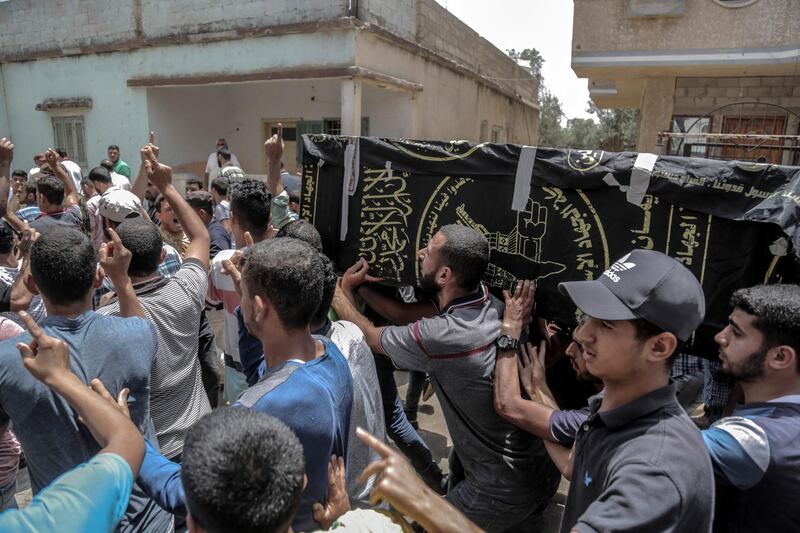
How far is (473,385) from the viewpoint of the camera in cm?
233

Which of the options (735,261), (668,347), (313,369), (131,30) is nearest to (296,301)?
(313,369)

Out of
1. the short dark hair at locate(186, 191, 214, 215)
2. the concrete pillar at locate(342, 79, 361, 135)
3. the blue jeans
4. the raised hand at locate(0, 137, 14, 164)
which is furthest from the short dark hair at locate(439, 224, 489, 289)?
the concrete pillar at locate(342, 79, 361, 135)

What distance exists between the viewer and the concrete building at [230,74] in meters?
9.98

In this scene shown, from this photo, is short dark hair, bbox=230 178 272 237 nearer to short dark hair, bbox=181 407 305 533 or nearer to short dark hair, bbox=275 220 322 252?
short dark hair, bbox=275 220 322 252

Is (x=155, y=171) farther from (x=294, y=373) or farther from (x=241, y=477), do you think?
(x=241, y=477)

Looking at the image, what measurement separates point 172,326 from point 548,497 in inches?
76.4

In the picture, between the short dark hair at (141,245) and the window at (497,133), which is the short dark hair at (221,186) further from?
the window at (497,133)

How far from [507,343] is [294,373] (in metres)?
1.10

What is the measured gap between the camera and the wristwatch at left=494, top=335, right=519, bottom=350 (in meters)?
2.32

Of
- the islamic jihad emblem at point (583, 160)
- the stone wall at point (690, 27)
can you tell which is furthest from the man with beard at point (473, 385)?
the stone wall at point (690, 27)

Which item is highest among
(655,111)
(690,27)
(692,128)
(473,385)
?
(690,27)

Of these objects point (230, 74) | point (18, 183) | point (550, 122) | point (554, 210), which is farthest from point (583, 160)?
point (550, 122)

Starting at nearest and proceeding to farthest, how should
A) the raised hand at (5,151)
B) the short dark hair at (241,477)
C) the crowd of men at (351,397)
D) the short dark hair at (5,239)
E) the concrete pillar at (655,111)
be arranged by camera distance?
the short dark hair at (241,477)
the crowd of men at (351,397)
the short dark hair at (5,239)
the raised hand at (5,151)
the concrete pillar at (655,111)

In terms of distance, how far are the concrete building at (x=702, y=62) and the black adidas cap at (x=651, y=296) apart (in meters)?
6.54
